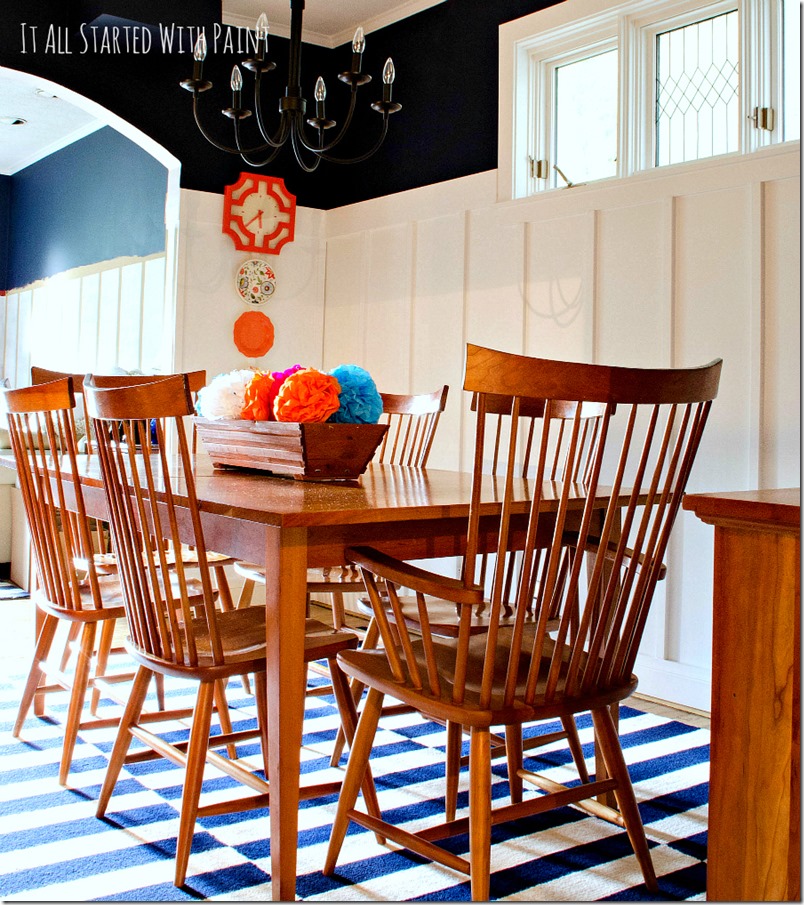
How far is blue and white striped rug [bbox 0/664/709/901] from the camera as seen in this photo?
1.80m

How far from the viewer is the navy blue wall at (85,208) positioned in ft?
20.7

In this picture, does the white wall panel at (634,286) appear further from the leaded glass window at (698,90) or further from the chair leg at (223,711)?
the chair leg at (223,711)

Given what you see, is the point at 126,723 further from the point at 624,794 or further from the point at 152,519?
the point at 624,794

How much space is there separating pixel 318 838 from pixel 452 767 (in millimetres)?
335

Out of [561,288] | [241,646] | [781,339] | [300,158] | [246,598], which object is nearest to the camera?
[241,646]

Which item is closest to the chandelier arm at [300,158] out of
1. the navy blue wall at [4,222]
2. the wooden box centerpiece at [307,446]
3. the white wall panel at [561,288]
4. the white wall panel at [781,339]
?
the white wall panel at [561,288]

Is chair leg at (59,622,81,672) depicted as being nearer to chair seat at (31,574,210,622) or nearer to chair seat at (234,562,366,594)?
chair seat at (31,574,210,622)

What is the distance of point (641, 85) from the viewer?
137 inches

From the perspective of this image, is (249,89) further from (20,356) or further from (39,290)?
(20,356)

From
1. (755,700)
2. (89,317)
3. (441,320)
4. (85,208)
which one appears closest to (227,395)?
(755,700)

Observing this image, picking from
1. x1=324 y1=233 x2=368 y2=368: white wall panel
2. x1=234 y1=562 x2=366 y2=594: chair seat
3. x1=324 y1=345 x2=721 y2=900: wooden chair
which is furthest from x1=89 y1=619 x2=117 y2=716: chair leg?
x1=324 y1=233 x2=368 y2=368: white wall panel

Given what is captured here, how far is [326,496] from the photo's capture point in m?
1.83

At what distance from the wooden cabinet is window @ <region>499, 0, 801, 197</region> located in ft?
7.62

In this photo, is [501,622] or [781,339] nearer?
[501,622]
